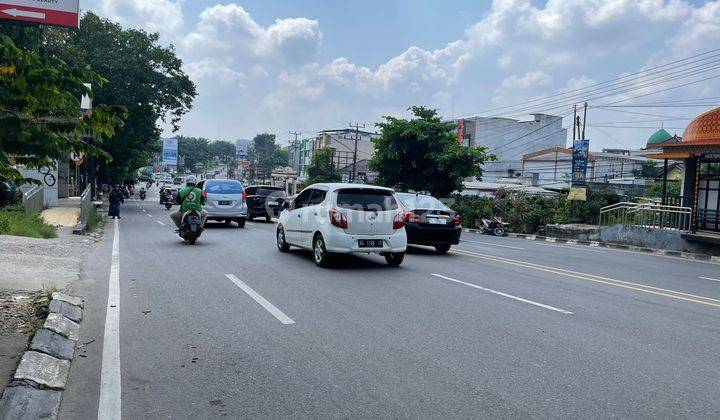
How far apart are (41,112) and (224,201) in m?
15.4

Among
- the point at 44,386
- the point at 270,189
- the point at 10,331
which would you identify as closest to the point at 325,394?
the point at 44,386

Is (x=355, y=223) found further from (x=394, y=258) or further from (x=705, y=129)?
(x=705, y=129)

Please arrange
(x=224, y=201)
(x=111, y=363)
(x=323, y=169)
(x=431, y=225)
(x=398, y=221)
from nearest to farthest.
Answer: (x=111, y=363)
(x=398, y=221)
(x=431, y=225)
(x=224, y=201)
(x=323, y=169)

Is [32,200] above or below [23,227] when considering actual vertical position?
above

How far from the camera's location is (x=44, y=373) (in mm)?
4652

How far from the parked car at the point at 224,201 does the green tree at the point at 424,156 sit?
1342 cm

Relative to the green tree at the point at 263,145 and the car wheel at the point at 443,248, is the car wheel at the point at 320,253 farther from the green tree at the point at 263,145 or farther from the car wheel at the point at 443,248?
the green tree at the point at 263,145

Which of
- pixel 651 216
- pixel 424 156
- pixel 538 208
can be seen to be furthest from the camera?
pixel 424 156

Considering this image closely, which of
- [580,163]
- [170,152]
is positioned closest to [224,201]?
[580,163]

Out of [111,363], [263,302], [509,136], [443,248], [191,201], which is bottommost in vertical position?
[111,363]

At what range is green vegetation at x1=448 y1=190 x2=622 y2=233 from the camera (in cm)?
2616

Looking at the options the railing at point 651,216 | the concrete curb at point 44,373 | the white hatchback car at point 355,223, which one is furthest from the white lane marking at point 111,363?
the railing at point 651,216

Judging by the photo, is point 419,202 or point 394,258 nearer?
point 394,258

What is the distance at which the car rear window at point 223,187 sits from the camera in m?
21.0
